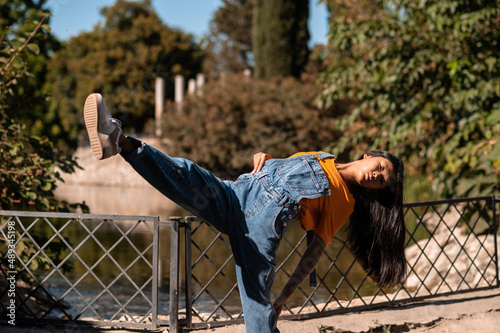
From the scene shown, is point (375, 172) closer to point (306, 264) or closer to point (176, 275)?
point (306, 264)

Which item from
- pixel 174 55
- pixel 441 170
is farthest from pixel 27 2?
pixel 174 55

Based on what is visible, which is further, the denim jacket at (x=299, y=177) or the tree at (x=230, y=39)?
the tree at (x=230, y=39)

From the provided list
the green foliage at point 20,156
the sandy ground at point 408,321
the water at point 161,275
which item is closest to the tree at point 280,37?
the water at point 161,275

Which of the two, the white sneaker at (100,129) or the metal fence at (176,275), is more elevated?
the white sneaker at (100,129)

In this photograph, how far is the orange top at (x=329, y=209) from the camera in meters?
2.58

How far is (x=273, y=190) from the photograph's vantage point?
8.31ft

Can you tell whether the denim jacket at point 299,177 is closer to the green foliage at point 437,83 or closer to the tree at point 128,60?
the green foliage at point 437,83

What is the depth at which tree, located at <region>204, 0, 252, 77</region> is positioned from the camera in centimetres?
3025

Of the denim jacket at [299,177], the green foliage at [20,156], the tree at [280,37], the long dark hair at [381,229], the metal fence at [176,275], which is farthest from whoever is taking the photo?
the tree at [280,37]

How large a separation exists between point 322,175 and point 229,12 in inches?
1151

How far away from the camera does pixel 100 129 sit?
2.21 meters

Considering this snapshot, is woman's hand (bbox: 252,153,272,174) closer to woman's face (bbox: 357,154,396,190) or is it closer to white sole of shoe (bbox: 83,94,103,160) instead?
woman's face (bbox: 357,154,396,190)

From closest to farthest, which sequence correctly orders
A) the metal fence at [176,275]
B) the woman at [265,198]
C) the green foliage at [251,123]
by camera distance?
1. the woman at [265,198]
2. the metal fence at [176,275]
3. the green foliage at [251,123]

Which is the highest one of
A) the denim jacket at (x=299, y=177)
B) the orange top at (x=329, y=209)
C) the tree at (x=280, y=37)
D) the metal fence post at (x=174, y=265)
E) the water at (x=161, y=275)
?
the tree at (x=280, y=37)
